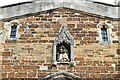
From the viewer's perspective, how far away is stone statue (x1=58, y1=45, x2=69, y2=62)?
945 cm

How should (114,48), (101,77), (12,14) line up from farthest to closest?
(12,14), (114,48), (101,77)

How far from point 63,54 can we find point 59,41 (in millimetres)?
408

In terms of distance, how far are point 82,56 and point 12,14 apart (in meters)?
2.50

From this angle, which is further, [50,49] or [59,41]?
[59,41]

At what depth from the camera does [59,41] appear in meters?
9.75

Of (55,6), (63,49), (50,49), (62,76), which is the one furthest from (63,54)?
(55,6)

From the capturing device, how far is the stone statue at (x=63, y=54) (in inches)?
372

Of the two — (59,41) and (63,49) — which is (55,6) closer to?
(59,41)

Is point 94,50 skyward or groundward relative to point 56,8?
groundward

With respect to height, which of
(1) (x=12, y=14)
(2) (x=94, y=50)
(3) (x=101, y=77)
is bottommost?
(3) (x=101, y=77)

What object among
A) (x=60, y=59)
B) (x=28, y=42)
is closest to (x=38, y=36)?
(x=28, y=42)

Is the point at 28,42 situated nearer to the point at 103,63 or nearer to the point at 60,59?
the point at 60,59

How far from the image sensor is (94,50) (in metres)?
9.62

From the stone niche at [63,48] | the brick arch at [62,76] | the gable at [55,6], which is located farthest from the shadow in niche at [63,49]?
the gable at [55,6]
